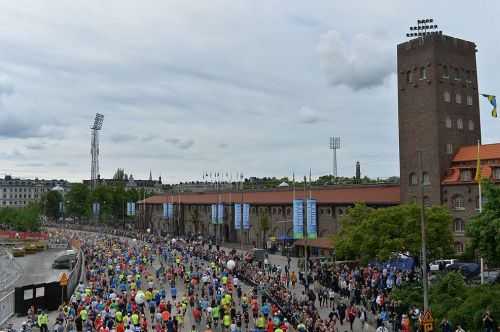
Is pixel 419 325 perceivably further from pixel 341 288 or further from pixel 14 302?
pixel 14 302

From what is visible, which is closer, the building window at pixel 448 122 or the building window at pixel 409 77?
the building window at pixel 448 122

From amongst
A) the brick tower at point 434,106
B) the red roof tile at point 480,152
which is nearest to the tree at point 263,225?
the brick tower at point 434,106

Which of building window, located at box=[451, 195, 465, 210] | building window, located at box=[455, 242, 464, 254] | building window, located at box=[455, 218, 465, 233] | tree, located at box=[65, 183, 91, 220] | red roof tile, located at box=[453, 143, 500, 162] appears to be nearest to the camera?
building window, located at box=[455, 242, 464, 254]

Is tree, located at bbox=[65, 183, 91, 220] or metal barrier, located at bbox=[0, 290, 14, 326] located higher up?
tree, located at bbox=[65, 183, 91, 220]

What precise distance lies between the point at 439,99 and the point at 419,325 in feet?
122

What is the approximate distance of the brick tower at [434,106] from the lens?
5769cm

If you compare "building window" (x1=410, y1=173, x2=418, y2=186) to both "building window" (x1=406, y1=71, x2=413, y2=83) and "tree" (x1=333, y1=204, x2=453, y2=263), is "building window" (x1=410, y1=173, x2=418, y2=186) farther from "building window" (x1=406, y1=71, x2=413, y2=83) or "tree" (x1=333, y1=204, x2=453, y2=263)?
"tree" (x1=333, y1=204, x2=453, y2=263)

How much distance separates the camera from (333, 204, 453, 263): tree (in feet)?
137

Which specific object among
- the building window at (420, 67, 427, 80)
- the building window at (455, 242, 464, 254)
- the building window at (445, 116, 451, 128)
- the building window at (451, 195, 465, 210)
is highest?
the building window at (420, 67, 427, 80)

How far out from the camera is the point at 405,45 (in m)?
61.7

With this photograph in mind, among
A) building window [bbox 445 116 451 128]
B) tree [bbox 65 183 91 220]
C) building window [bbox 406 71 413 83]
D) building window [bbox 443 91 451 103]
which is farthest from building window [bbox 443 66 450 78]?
tree [bbox 65 183 91 220]

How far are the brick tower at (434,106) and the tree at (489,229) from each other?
65.2ft

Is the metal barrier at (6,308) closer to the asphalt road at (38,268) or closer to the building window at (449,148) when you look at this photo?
the asphalt road at (38,268)

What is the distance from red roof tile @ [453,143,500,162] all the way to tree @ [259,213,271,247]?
28.2 metres
